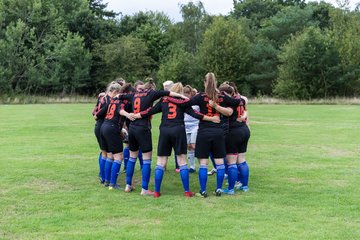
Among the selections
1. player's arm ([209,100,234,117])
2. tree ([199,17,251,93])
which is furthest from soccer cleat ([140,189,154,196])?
tree ([199,17,251,93])

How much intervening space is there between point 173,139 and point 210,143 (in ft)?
2.27

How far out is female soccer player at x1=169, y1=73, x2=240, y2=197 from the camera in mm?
8055

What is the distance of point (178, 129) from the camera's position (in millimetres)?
8180

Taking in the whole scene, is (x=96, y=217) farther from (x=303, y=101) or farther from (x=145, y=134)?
(x=303, y=101)

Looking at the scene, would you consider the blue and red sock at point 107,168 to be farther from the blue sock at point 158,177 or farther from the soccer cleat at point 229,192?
the soccer cleat at point 229,192

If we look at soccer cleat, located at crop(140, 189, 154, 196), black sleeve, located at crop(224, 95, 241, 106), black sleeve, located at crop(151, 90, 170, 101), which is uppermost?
black sleeve, located at crop(151, 90, 170, 101)

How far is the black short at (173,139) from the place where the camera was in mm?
8172

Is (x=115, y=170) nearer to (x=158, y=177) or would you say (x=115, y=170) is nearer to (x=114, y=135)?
(x=114, y=135)

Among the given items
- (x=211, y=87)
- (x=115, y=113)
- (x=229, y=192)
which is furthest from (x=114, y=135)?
(x=229, y=192)

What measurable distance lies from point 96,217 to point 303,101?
44.8m

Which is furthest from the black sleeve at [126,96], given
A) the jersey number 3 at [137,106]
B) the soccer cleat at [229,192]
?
the soccer cleat at [229,192]

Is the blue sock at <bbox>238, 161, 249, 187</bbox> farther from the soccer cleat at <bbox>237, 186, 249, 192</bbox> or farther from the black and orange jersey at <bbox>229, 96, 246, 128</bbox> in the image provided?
the black and orange jersey at <bbox>229, 96, 246, 128</bbox>

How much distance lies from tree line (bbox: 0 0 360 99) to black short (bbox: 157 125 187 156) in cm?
4390

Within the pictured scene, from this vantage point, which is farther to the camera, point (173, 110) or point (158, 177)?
point (158, 177)
